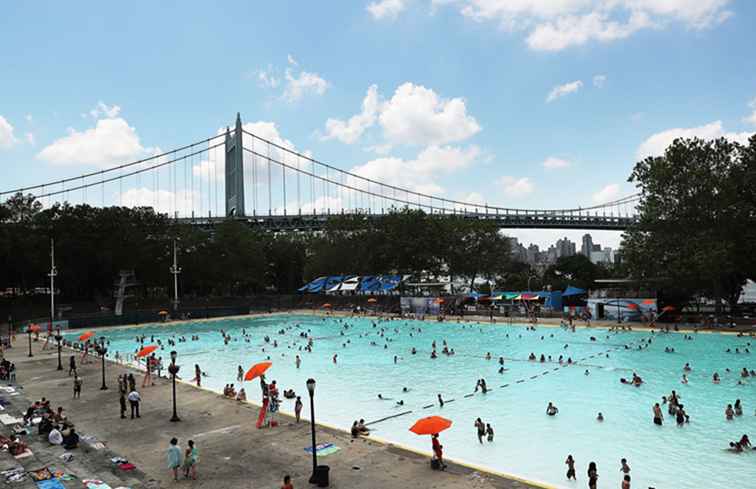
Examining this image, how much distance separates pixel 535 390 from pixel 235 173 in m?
101

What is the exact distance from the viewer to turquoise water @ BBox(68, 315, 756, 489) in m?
18.2

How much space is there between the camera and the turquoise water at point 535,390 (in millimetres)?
18203

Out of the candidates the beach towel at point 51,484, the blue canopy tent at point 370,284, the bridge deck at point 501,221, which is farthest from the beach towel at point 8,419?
the bridge deck at point 501,221

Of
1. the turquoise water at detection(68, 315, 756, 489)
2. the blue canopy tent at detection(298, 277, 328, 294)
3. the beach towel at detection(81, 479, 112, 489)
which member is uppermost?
the blue canopy tent at detection(298, 277, 328, 294)

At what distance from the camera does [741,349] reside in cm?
3622

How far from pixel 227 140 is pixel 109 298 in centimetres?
5831

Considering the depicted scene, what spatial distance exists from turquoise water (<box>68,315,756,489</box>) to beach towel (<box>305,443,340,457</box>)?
4.93 meters

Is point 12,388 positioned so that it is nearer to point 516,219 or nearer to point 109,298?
point 109,298

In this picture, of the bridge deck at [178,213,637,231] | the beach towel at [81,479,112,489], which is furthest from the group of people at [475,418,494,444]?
the bridge deck at [178,213,637,231]

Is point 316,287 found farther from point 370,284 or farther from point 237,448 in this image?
point 237,448

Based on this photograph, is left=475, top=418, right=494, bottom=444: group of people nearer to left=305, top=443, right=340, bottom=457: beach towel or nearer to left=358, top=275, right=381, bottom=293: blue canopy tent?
left=305, top=443, right=340, bottom=457: beach towel

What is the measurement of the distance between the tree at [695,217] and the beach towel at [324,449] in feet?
122

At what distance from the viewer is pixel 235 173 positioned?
385ft

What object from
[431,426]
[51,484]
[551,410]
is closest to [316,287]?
[551,410]
